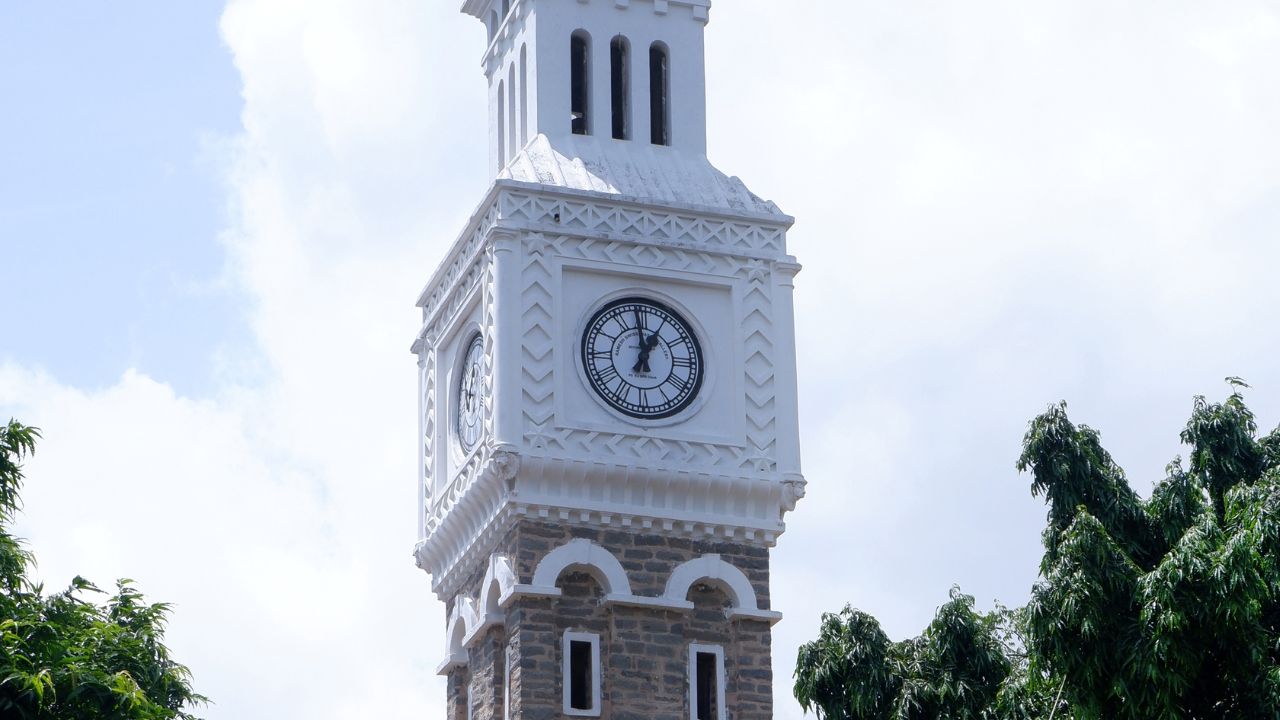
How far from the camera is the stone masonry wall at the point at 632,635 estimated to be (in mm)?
36875

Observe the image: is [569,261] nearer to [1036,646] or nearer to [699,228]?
[699,228]

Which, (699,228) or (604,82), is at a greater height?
(604,82)

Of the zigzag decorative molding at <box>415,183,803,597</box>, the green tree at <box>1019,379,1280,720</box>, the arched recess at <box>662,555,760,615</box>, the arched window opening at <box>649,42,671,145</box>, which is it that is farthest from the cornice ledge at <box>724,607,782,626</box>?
the arched window opening at <box>649,42,671,145</box>

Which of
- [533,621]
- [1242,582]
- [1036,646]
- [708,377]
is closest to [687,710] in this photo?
[533,621]

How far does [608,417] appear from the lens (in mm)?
38125

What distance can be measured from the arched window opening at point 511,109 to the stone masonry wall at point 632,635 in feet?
23.0

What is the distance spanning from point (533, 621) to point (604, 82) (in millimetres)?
8560

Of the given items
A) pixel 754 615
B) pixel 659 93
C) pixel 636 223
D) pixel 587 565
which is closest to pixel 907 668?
pixel 754 615

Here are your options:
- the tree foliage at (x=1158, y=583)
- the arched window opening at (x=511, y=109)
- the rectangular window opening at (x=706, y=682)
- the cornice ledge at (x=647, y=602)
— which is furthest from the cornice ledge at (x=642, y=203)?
the tree foliage at (x=1158, y=583)

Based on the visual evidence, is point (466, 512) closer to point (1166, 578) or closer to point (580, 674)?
point (580, 674)

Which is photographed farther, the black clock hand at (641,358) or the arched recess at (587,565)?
the black clock hand at (641,358)

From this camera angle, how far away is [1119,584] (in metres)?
30.2

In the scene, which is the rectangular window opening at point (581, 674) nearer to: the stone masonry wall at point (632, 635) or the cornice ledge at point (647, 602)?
the stone masonry wall at point (632, 635)

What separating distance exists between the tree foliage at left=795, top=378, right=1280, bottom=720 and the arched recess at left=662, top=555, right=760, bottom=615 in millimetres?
5029
